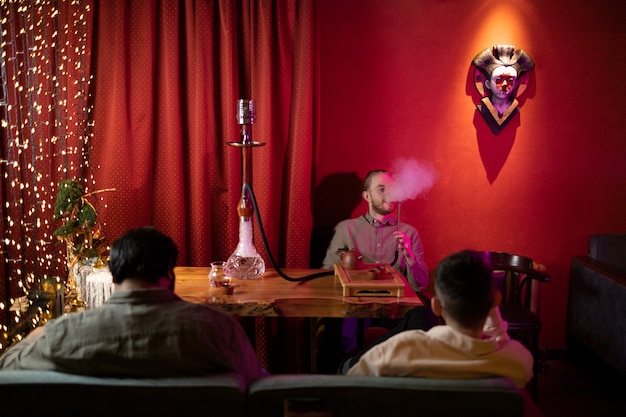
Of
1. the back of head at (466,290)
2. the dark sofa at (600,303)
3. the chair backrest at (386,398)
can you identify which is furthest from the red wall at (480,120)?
the chair backrest at (386,398)

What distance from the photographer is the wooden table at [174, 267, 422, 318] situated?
236cm

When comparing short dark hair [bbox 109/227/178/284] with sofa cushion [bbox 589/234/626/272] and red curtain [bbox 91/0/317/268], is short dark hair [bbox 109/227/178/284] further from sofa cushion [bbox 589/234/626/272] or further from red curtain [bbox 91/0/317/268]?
sofa cushion [bbox 589/234/626/272]

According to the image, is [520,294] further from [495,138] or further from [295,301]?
[295,301]

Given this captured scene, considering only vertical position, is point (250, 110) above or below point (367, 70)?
below

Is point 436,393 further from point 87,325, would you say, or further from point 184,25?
point 184,25

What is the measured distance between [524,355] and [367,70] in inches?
89.9

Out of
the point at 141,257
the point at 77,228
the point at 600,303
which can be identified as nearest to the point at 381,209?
the point at 600,303

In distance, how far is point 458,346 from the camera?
1.65 meters

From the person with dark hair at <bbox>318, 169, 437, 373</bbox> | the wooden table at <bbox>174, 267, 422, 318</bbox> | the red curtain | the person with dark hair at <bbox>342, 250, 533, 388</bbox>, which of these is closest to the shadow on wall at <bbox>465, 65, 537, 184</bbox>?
the person with dark hair at <bbox>318, 169, 437, 373</bbox>

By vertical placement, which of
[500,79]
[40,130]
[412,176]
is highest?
[500,79]

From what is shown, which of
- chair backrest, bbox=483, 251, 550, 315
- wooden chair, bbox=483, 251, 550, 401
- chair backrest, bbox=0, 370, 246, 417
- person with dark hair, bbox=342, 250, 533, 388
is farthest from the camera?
chair backrest, bbox=483, 251, 550, 315

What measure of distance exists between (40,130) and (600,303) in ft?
10.5

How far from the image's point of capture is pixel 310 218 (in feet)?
11.2

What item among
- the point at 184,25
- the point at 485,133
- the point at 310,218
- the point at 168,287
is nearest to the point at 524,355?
the point at 168,287
